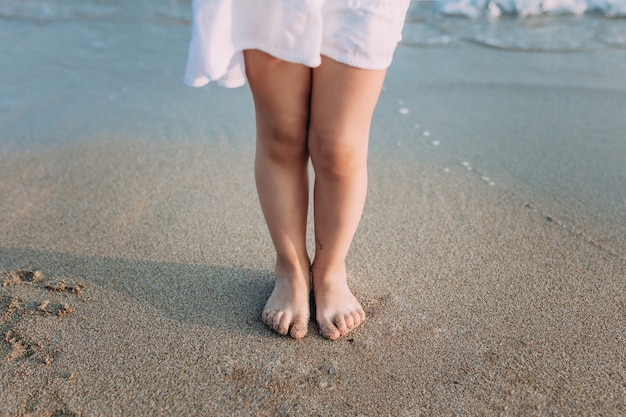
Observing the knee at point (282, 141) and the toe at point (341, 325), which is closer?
the knee at point (282, 141)

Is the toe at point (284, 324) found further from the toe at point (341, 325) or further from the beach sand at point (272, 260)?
the toe at point (341, 325)

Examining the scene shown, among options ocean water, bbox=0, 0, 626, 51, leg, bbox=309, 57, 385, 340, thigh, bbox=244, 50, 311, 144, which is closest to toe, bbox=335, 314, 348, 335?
leg, bbox=309, 57, 385, 340

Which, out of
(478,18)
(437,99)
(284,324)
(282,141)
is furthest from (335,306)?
(478,18)

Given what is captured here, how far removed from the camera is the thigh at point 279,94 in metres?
1.53

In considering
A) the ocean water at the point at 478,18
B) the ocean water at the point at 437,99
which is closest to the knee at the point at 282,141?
the ocean water at the point at 437,99

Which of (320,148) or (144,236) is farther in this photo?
(144,236)

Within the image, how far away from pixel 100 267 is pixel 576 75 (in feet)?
11.4

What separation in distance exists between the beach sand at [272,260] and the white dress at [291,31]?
83 cm

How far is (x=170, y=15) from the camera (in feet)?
19.4

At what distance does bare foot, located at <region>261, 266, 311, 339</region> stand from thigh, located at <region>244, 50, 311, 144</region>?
1.58ft

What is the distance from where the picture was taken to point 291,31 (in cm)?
140

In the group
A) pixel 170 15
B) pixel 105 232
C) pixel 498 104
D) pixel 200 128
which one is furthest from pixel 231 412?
pixel 170 15

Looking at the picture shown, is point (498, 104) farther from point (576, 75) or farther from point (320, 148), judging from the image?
point (320, 148)

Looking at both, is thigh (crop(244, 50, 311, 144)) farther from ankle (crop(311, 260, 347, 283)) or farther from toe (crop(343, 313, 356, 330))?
toe (crop(343, 313, 356, 330))
